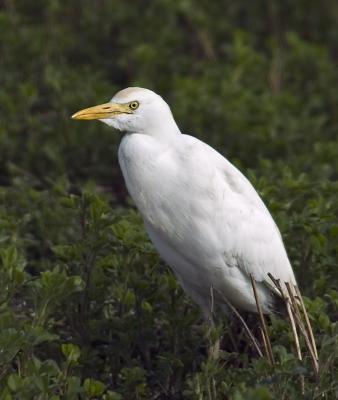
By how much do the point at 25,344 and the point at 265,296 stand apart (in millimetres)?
1129

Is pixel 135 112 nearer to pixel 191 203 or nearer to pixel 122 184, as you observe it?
pixel 191 203

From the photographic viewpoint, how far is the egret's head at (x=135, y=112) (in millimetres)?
5160

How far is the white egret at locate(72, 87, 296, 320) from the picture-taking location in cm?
511

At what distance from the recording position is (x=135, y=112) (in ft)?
17.0

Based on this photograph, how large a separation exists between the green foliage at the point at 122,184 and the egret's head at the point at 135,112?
1.09 ft

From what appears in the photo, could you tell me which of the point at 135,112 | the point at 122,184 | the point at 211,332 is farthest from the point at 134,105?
the point at 122,184

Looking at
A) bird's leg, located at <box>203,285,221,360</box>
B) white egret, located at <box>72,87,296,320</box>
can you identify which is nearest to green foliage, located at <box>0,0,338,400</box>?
bird's leg, located at <box>203,285,221,360</box>

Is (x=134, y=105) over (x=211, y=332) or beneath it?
over

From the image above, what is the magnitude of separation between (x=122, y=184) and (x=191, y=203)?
271 cm

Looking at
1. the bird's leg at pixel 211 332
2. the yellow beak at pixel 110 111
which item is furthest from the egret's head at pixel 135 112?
the bird's leg at pixel 211 332

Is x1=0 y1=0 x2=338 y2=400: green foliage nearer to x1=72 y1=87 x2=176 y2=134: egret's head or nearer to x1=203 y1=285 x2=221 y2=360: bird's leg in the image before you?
x1=203 y1=285 x2=221 y2=360: bird's leg

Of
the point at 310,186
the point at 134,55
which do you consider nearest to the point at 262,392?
the point at 310,186

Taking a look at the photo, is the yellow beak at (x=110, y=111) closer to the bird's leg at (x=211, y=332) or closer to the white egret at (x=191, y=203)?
the white egret at (x=191, y=203)

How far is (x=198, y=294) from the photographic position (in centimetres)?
534
